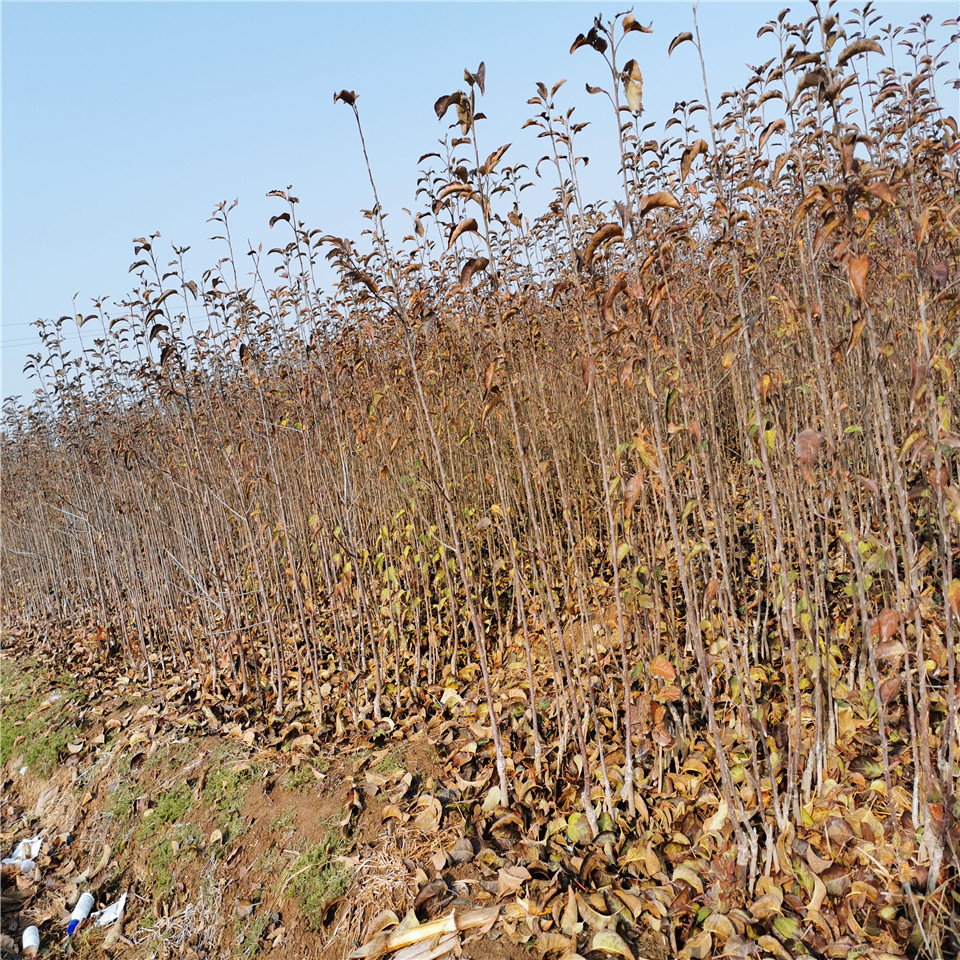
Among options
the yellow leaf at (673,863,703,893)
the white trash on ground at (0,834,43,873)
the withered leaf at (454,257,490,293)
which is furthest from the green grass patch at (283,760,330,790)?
the withered leaf at (454,257,490,293)

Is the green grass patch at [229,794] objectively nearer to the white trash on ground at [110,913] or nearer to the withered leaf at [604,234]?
the white trash on ground at [110,913]

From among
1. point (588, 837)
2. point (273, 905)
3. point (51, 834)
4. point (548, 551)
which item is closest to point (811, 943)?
point (588, 837)

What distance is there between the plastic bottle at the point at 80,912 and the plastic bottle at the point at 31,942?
0.52ft

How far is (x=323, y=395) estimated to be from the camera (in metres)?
5.01

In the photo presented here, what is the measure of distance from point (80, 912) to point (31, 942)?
0.28 meters

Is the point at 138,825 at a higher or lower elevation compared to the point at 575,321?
lower

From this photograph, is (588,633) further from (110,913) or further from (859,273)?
(110,913)

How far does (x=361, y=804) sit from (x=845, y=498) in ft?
7.39

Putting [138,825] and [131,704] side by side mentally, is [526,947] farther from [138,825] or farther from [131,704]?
[131,704]

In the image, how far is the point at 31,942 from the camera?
10.4 feet

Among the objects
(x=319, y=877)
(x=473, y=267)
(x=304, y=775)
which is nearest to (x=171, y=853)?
(x=304, y=775)

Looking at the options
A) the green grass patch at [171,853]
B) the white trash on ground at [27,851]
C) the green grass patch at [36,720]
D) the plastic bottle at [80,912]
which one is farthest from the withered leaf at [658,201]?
the green grass patch at [36,720]

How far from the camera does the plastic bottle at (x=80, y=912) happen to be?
10.4ft

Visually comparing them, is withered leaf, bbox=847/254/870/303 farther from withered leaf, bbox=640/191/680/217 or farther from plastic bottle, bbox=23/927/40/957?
plastic bottle, bbox=23/927/40/957
